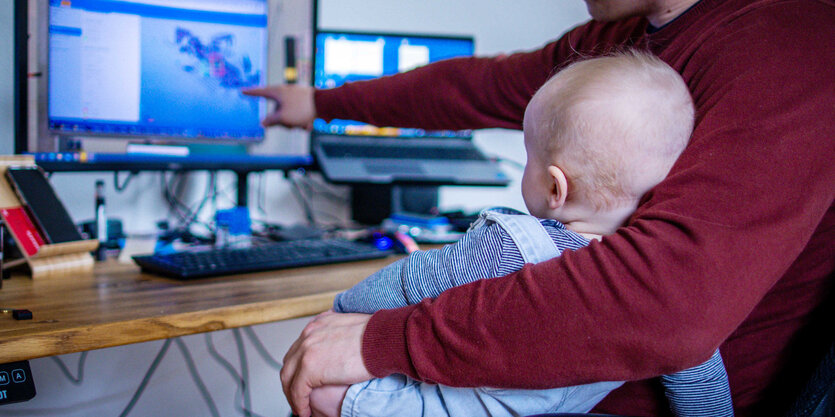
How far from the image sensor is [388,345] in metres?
0.71

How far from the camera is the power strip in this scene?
0.69 metres

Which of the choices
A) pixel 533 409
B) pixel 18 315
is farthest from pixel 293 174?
pixel 533 409

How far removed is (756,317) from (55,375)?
5.01 feet

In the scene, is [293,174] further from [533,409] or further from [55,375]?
[533,409]

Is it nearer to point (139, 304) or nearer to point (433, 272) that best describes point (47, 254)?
point (139, 304)

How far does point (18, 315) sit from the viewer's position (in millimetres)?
753

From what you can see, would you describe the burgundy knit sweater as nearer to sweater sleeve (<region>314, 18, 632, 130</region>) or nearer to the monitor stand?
sweater sleeve (<region>314, 18, 632, 130</region>)

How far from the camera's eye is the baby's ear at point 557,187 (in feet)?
2.53

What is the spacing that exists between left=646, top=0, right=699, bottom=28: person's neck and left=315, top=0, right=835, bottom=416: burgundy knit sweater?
0.40 ft

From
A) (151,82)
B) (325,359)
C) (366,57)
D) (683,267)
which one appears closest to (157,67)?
(151,82)

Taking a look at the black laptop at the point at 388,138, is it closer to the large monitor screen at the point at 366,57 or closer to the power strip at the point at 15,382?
the large monitor screen at the point at 366,57

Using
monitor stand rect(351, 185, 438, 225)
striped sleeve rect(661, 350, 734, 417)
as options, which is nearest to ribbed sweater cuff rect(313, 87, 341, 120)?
monitor stand rect(351, 185, 438, 225)

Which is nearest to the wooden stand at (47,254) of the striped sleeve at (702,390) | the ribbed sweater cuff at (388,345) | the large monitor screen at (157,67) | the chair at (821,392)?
the large monitor screen at (157,67)

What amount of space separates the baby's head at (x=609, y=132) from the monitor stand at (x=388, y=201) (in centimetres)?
102
